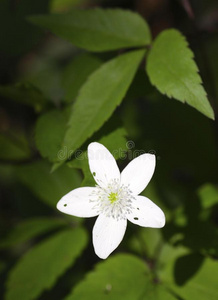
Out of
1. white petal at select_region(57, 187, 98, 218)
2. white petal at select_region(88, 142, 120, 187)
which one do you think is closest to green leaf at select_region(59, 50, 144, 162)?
white petal at select_region(88, 142, 120, 187)

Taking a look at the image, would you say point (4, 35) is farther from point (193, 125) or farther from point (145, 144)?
point (193, 125)

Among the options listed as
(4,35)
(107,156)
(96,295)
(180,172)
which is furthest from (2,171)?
(107,156)

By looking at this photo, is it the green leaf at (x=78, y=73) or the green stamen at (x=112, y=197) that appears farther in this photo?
the green leaf at (x=78, y=73)

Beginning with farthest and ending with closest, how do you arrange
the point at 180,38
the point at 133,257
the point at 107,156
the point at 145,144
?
the point at 145,144
the point at 133,257
the point at 180,38
the point at 107,156

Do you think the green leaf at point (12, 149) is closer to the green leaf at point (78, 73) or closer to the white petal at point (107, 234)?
the green leaf at point (78, 73)

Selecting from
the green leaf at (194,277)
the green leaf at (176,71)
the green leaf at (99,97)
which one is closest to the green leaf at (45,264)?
the green leaf at (194,277)

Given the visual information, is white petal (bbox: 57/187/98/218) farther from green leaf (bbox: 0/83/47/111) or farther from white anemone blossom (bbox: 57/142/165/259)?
green leaf (bbox: 0/83/47/111)
